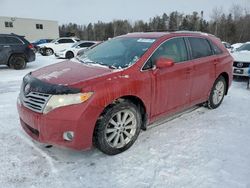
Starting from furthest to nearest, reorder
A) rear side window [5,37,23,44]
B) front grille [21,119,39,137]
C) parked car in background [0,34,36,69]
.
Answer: rear side window [5,37,23,44]
parked car in background [0,34,36,69]
front grille [21,119,39,137]

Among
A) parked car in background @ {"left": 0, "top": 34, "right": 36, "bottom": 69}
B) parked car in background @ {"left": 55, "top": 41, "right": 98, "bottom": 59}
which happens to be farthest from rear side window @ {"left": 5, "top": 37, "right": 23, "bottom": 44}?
parked car in background @ {"left": 55, "top": 41, "right": 98, "bottom": 59}

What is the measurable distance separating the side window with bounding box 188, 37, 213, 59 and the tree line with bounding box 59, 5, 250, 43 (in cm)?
1856

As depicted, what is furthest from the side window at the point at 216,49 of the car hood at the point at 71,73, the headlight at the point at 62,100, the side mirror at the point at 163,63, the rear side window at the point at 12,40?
the rear side window at the point at 12,40

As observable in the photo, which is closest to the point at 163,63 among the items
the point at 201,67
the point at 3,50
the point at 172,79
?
the point at 172,79

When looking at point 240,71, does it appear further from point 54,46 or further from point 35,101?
point 54,46

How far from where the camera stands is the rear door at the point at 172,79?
4004 mm

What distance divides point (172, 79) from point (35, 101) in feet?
7.09

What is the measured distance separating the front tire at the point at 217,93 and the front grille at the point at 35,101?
3624 mm

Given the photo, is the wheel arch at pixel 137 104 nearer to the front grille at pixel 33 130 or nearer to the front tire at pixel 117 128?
the front tire at pixel 117 128

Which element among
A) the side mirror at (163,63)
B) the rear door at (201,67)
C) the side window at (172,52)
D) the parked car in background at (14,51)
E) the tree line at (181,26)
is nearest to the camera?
the side mirror at (163,63)

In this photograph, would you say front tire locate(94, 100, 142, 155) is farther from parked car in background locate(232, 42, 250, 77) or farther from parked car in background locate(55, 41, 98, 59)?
parked car in background locate(55, 41, 98, 59)

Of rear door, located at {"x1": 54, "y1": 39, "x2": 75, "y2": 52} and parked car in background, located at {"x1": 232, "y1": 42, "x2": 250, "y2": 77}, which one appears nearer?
parked car in background, located at {"x1": 232, "y1": 42, "x2": 250, "y2": 77}

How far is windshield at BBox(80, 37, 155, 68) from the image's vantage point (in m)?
3.97

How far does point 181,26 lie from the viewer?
5366 centimetres
